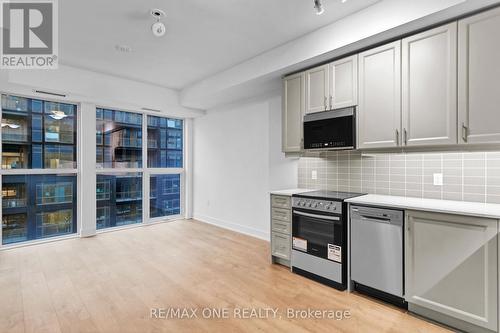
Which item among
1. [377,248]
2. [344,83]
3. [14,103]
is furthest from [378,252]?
[14,103]

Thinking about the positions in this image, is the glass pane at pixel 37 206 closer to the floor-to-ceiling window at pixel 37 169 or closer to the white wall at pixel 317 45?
the floor-to-ceiling window at pixel 37 169

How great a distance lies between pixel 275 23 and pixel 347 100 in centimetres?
116

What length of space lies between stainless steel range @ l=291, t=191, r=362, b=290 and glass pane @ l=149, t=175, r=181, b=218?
3.69 m

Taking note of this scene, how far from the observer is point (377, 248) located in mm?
2447

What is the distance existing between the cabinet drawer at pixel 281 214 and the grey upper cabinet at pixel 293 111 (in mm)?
794

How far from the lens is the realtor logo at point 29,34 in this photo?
2.56m

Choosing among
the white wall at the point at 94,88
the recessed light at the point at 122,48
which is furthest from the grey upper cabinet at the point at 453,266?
the white wall at the point at 94,88

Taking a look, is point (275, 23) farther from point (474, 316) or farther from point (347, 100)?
point (474, 316)

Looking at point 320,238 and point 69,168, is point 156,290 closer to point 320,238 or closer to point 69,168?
point 320,238

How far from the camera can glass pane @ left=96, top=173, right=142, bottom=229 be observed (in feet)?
16.3

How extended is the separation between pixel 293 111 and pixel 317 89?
420mm

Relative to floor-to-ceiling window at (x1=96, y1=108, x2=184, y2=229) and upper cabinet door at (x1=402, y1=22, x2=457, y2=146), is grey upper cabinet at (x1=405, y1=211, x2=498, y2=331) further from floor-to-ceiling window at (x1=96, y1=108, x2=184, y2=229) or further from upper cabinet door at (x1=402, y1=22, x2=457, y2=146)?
floor-to-ceiling window at (x1=96, y1=108, x2=184, y2=229)

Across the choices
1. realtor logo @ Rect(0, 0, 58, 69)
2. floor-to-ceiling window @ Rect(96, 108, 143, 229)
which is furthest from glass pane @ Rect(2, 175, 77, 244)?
realtor logo @ Rect(0, 0, 58, 69)

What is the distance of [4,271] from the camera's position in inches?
123
